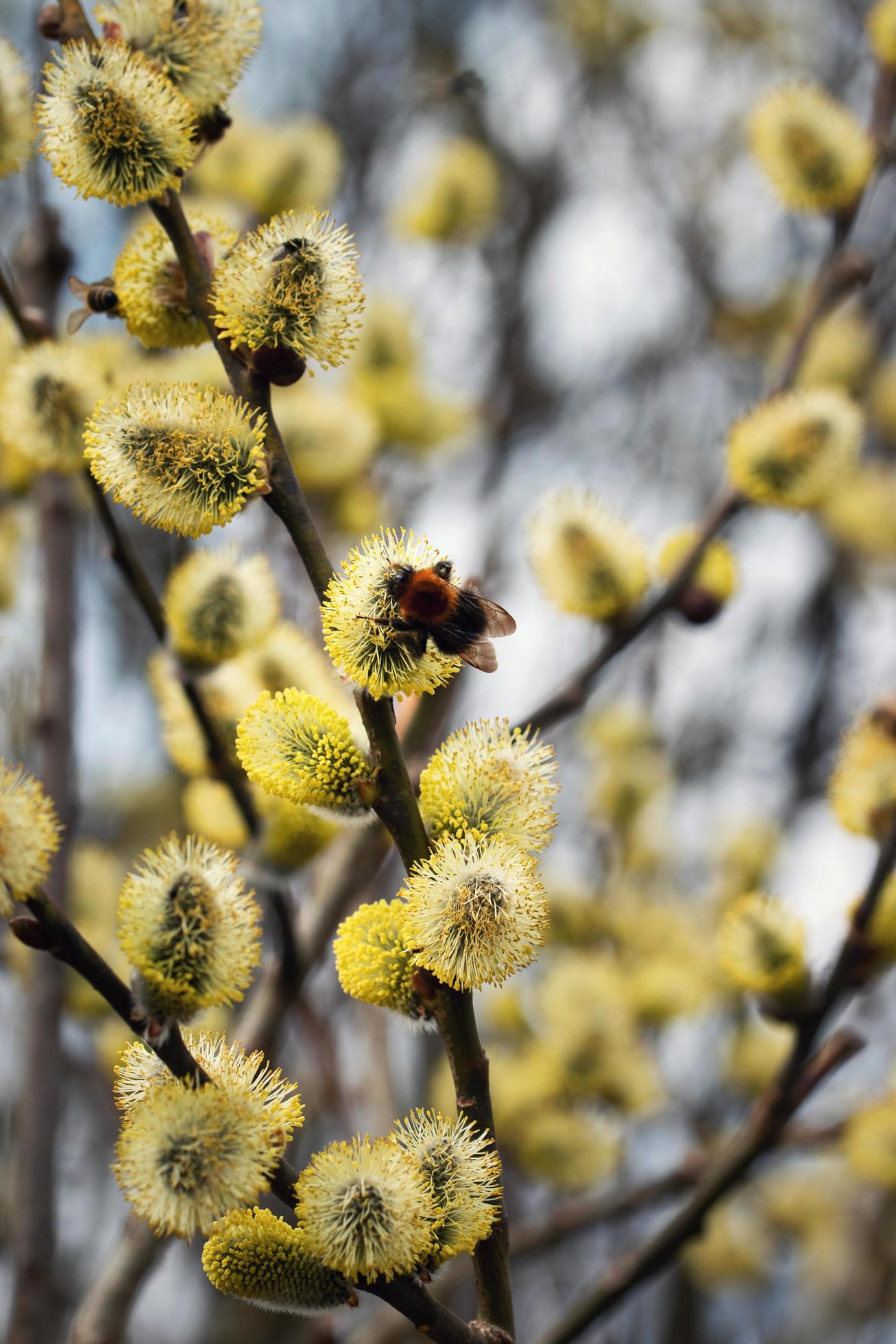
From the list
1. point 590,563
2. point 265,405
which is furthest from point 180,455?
point 590,563

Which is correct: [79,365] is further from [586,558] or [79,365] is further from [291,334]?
[586,558]

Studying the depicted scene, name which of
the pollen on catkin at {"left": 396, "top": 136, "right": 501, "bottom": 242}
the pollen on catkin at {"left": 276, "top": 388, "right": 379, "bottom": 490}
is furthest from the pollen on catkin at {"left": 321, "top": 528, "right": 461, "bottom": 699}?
the pollen on catkin at {"left": 396, "top": 136, "right": 501, "bottom": 242}

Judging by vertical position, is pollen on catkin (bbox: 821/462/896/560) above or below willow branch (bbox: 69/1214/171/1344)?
above

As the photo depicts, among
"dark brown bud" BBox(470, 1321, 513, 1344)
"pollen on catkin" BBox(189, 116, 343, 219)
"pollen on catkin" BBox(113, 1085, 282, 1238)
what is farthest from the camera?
"pollen on catkin" BBox(189, 116, 343, 219)

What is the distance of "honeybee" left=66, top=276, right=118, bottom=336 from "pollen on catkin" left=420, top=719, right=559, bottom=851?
568 millimetres

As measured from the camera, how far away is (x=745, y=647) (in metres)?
5.36

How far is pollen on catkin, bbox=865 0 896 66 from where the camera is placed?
2193mm

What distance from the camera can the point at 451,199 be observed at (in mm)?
3287

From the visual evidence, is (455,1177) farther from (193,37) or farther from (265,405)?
(193,37)

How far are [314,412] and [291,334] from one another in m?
1.35

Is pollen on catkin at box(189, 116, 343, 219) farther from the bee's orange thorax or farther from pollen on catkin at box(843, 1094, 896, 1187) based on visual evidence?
pollen on catkin at box(843, 1094, 896, 1187)

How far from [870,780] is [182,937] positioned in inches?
44.9

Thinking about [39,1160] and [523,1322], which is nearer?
[39,1160]

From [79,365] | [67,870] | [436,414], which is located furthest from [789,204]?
[67,870]
